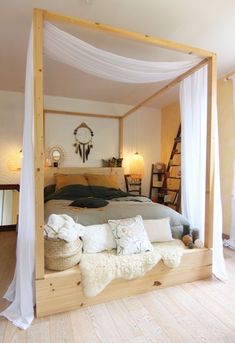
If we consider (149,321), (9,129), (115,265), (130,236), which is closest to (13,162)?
(9,129)

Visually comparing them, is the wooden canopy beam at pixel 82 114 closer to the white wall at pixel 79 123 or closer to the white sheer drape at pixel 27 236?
the white wall at pixel 79 123

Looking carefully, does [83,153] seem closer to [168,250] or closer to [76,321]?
[168,250]

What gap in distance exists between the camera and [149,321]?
1.76m

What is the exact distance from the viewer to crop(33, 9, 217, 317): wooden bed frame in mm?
1759

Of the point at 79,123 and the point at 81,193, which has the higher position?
the point at 79,123

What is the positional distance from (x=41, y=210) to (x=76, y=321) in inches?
35.3

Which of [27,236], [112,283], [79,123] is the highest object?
[79,123]

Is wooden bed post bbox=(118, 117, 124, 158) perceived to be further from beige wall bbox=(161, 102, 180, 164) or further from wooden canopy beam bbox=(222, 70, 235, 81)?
wooden canopy beam bbox=(222, 70, 235, 81)

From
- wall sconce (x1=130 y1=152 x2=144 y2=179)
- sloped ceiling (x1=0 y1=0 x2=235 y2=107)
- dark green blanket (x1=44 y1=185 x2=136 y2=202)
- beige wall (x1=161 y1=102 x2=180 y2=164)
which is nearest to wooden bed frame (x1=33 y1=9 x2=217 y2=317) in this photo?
sloped ceiling (x1=0 y1=0 x2=235 y2=107)

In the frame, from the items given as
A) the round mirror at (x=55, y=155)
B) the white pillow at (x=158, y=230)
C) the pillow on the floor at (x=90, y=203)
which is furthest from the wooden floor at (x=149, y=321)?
the round mirror at (x=55, y=155)

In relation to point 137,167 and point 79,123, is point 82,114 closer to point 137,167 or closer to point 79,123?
point 79,123

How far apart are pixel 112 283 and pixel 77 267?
346mm

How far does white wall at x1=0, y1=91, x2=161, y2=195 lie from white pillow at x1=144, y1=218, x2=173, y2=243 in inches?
96.5

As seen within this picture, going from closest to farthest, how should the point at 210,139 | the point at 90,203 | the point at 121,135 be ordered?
1. the point at 210,139
2. the point at 90,203
3. the point at 121,135
